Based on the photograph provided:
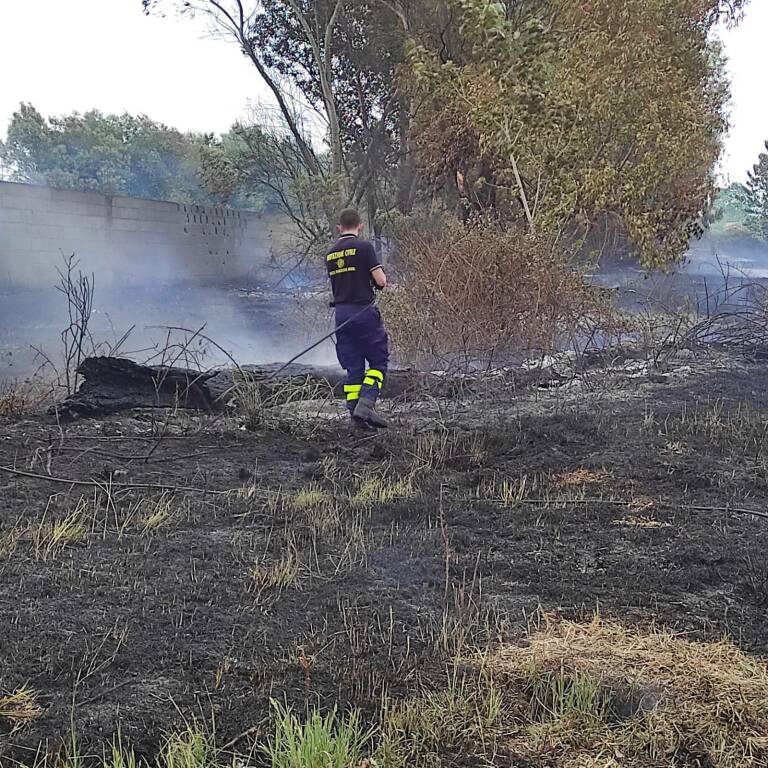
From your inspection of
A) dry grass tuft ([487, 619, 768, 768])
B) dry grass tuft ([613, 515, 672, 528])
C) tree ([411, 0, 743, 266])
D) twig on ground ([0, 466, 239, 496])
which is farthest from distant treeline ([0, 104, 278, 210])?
dry grass tuft ([487, 619, 768, 768])

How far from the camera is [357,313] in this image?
23.6 ft

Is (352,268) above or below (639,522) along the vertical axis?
above

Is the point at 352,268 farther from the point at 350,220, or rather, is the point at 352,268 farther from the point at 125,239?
the point at 125,239

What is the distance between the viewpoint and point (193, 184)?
3603 cm

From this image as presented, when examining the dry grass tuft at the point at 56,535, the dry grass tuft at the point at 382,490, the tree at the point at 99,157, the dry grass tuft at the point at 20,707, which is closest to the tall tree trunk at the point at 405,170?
the dry grass tuft at the point at 382,490

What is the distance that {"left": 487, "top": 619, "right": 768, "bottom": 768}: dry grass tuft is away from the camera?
7.19 ft

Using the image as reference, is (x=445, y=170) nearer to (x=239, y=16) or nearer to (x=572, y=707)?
(x=239, y=16)

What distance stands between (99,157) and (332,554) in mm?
34120

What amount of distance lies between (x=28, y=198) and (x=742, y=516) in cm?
1534

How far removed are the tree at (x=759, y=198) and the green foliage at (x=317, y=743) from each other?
55410 mm

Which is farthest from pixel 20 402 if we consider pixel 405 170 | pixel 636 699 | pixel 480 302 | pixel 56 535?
pixel 405 170

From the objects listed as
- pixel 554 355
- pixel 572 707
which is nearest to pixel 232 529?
pixel 572 707

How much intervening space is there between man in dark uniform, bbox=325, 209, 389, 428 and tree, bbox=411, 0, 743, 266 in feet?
17.0

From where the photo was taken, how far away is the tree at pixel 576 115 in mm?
12195
